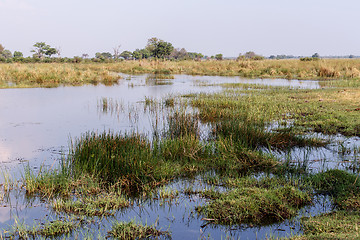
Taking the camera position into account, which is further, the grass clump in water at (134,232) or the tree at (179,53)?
the tree at (179,53)

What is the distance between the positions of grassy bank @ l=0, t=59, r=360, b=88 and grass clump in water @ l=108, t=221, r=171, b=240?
68.0 feet

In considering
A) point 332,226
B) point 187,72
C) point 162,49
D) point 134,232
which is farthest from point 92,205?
point 162,49

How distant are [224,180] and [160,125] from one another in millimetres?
5006

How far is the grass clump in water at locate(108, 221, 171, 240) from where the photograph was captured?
4480mm

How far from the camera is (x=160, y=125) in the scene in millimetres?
11188

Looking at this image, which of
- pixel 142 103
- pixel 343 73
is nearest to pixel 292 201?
pixel 142 103

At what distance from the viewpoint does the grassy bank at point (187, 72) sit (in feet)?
85.6

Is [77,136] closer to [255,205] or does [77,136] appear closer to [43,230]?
[43,230]

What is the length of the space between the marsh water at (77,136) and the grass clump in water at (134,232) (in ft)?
0.61

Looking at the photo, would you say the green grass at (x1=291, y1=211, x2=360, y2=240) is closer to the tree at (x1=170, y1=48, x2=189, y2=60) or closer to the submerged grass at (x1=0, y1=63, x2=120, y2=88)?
the submerged grass at (x1=0, y1=63, x2=120, y2=88)

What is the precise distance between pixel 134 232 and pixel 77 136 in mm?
6351

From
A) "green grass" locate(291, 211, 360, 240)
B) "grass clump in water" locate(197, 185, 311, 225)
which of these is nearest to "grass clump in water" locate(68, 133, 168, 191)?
"grass clump in water" locate(197, 185, 311, 225)

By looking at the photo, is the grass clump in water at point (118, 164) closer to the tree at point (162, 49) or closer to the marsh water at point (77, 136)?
the marsh water at point (77, 136)

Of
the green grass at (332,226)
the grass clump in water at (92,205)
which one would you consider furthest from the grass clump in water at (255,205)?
the grass clump in water at (92,205)
